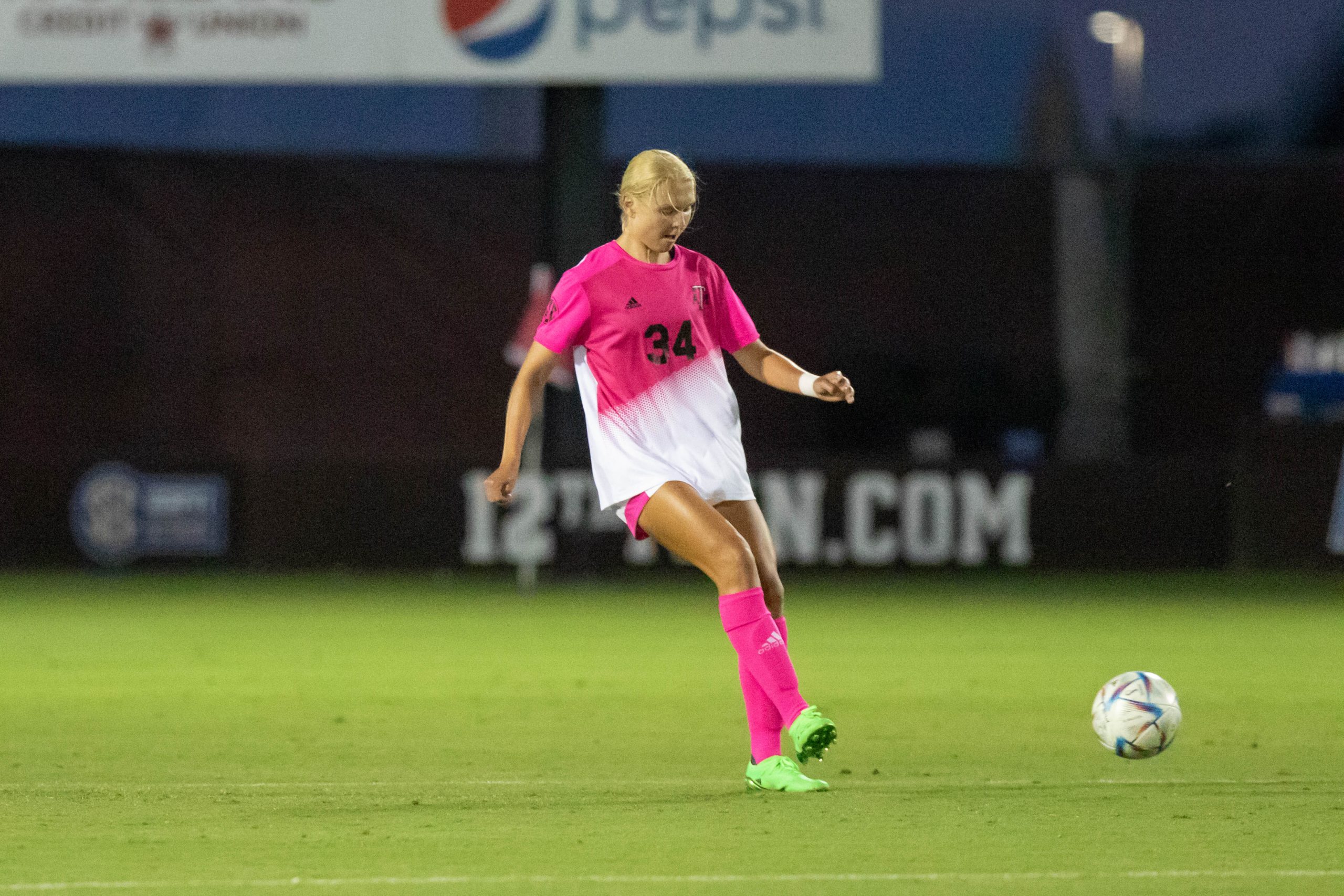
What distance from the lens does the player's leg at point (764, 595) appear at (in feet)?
23.5

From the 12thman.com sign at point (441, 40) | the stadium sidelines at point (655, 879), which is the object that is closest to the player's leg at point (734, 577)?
the stadium sidelines at point (655, 879)

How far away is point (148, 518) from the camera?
21.2m

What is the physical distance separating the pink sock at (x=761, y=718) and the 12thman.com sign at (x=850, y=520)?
42.9ft

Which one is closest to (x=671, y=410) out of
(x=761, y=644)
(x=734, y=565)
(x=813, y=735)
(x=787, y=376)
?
(x=787, y=376)

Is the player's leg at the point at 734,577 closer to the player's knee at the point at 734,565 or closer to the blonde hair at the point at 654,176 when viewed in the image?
the player's knee at the point at 734,565

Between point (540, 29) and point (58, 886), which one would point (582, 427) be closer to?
point (540, 29)

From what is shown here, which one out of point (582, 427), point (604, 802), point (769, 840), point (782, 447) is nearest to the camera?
point (769, 840)

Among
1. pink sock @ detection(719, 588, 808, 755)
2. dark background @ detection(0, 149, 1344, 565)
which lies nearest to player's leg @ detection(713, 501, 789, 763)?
pink sock @ detection(719, 588, 808, 755)

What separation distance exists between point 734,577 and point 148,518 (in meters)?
15.1

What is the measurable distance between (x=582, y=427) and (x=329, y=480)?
4124mm

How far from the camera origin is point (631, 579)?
20438 millimetres

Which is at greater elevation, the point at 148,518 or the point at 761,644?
the point at 761,644

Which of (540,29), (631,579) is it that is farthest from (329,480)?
(540,29)

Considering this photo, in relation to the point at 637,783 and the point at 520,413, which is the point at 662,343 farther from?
the point at 637,783
